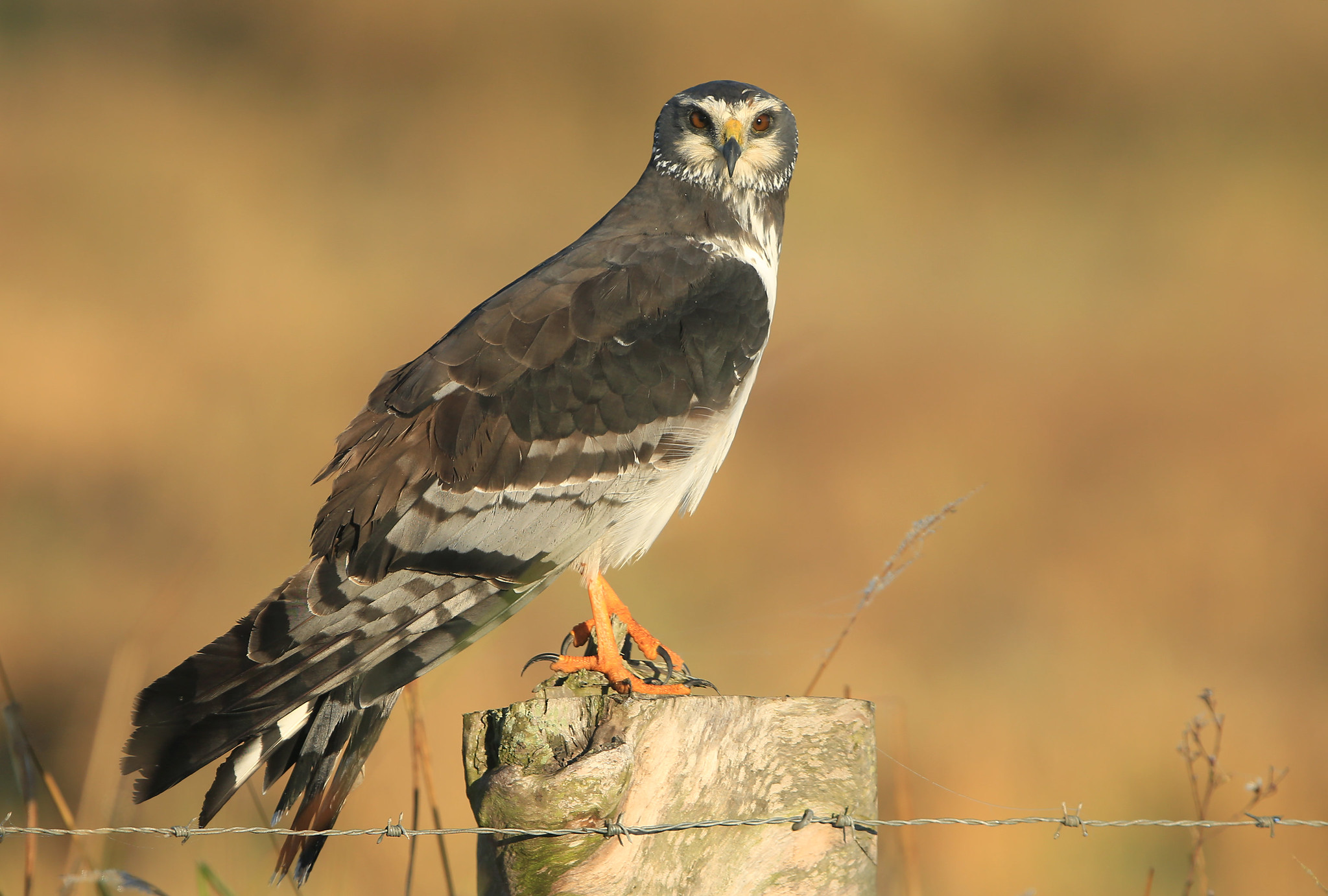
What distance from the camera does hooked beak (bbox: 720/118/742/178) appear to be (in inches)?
156

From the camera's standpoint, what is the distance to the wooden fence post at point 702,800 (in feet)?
7.36

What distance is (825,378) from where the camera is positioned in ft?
41.0

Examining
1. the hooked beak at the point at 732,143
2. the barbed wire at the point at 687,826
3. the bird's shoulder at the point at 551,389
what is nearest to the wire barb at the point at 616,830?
the barbed wire at the point at 687,826

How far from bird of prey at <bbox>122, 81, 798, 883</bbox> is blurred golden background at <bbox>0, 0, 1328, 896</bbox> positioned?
2.19 ft

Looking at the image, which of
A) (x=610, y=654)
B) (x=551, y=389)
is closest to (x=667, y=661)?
(x=610, y=654)

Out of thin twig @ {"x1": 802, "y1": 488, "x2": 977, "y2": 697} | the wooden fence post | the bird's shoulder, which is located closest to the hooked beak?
the bird's shoulder

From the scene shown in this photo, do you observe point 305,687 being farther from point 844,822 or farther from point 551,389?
point 844,822

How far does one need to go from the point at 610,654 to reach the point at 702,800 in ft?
3.15

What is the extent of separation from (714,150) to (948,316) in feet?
37.5

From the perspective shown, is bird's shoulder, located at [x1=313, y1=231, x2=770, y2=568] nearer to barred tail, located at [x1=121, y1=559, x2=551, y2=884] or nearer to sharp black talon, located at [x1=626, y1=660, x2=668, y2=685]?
barred tail, located at [x1=121, y1=559, x2=551, y2=884]

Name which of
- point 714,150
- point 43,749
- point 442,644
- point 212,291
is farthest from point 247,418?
point 442,644

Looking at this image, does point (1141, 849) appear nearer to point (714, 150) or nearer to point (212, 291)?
point (714, 150)

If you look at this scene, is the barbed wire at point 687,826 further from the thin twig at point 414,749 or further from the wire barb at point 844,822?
the thin twig at point 414,749

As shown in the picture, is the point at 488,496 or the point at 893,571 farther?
the point at 488,496
